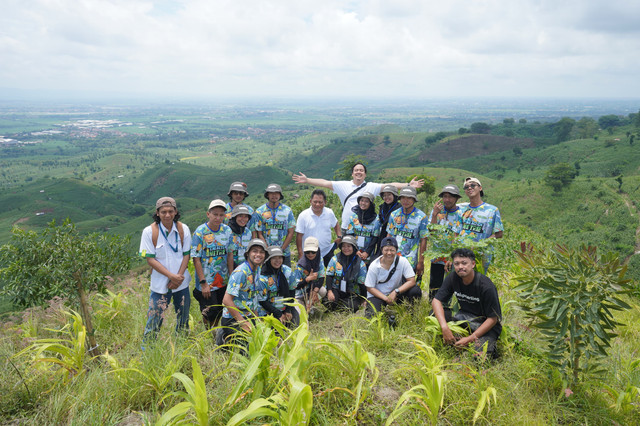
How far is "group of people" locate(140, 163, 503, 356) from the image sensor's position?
4246 millimetres

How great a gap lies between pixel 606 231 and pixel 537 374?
174 ft

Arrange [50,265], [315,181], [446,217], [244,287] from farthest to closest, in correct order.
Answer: [315,181], [446,217], [244,287], [50,265]

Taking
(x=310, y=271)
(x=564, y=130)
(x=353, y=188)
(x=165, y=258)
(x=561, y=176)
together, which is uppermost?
(x=564, y=130)

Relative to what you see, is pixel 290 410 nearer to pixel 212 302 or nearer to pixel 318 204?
pixel 212 302

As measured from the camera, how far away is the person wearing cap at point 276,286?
4680 millimetres

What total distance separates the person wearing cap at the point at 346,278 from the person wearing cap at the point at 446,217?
1083mm

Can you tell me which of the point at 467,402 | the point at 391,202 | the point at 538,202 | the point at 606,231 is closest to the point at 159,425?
the point at 467,402

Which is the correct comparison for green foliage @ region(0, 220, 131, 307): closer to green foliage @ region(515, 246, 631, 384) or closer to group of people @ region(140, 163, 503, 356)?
group of people @ region(140, 163, 503, 356)

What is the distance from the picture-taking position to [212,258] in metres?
5.04

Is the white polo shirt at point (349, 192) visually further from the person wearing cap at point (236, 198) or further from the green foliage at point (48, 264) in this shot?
the green foliage at point (48, 264)

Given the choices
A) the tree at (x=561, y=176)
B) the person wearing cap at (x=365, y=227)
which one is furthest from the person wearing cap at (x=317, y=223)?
the tree at (x=561, y=176)

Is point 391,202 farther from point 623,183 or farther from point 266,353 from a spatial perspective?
point 623,183

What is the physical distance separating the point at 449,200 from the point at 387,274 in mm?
1463

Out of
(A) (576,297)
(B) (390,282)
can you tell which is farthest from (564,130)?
(A) (576,297)
